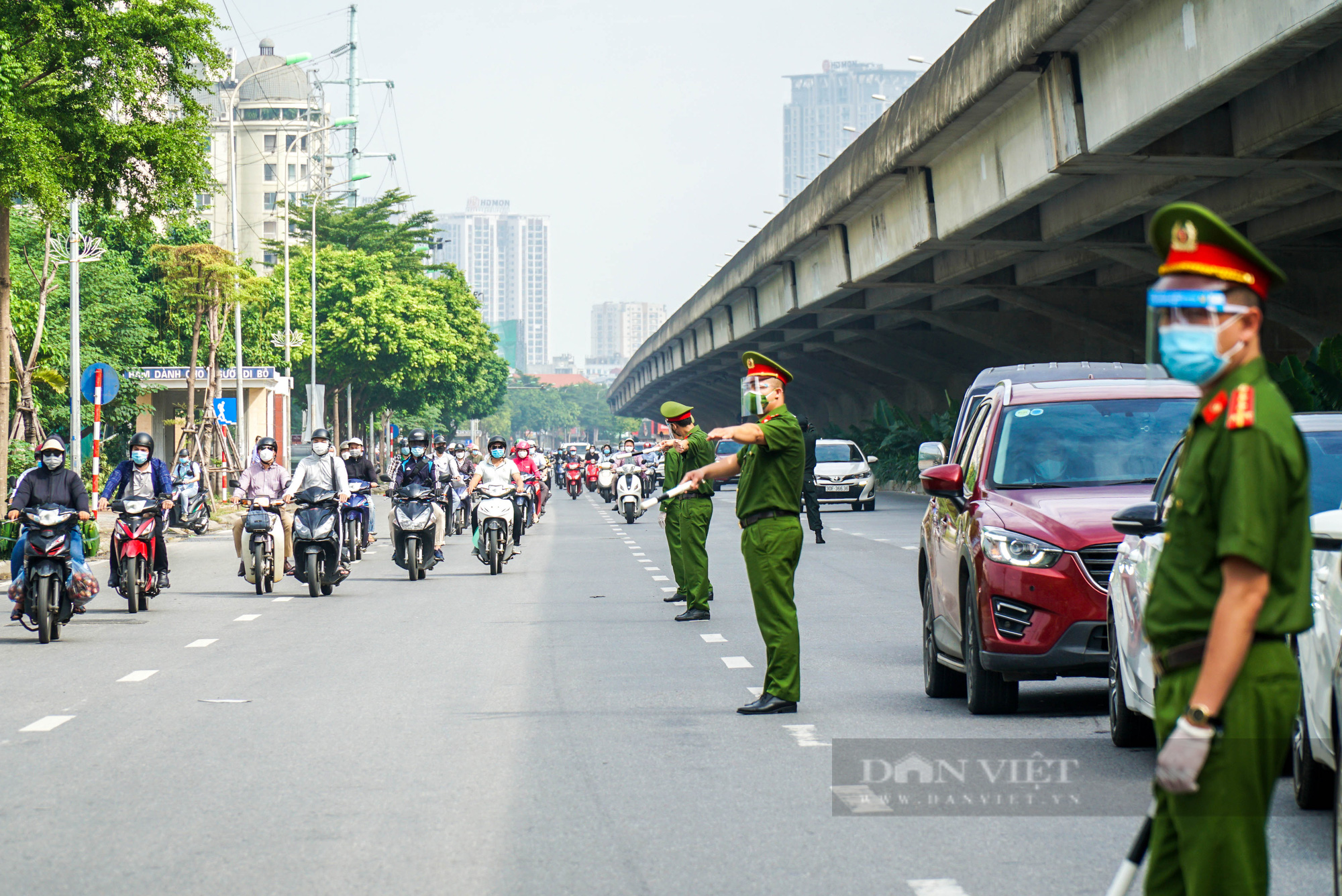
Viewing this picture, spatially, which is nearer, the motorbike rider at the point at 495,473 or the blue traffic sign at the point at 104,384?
the motorbike rider at the point at 495,473

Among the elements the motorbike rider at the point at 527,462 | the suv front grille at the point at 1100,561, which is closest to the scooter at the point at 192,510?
the motorbike rider at the point at 527,462

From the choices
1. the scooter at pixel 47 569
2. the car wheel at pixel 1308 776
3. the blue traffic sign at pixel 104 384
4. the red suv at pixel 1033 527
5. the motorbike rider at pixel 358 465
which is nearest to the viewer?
the car wheel at pixel 1308 776

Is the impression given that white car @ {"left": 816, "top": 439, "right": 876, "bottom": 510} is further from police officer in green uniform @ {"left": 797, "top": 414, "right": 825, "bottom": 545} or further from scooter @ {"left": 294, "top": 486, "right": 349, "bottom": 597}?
scooter @ {"left": 294, "top": 486, "right": 349, "bottom": 597}

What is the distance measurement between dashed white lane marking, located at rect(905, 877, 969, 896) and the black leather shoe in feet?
11.9

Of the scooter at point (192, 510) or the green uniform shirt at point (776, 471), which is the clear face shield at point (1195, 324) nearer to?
the green uniform shirt at point (776, 471)

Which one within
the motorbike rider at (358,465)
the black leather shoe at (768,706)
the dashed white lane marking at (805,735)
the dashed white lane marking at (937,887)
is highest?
the motorbike rider at (358,465)

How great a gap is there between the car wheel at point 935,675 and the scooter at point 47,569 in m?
6.85

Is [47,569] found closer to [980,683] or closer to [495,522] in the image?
[980,683]

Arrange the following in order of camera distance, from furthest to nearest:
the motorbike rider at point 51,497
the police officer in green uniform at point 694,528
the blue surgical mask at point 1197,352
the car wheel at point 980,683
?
the police officer in green uniform at point 694,528
the motorbike rider at point 51,497
the car wheel at point 980,683
the blue surgical mask at point 1197,352

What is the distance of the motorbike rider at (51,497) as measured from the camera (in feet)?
46.5

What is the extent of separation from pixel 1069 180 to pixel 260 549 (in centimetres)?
983

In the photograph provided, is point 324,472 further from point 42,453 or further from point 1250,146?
point 1250,146

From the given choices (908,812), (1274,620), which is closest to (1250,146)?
(908,812)

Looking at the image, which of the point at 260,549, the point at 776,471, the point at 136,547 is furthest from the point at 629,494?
the point at 776,471
